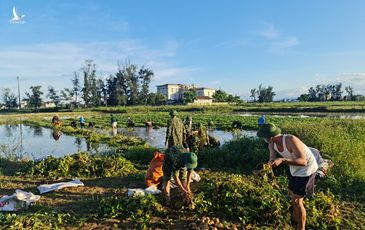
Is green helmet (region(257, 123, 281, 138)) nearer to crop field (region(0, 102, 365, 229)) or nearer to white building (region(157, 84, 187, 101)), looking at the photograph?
crop field (region(0, 102, 365, 229))

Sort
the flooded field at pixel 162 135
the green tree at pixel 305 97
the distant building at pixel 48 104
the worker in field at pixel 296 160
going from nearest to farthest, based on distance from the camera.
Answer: the worker in field at pixel 296 160 → the flooded field at pixel 162 135 → the distant building at pixel 48 104 → the green tree at pixel 305 97

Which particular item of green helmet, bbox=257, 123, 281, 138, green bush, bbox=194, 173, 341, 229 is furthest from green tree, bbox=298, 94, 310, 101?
green helmet, bbox=257, 123, 281, 138

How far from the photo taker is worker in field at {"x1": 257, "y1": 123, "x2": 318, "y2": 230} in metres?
4.26

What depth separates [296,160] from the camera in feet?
14.0

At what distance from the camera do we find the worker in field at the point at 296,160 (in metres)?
4.26

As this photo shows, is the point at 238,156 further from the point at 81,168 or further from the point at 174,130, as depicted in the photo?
the point at 81,168

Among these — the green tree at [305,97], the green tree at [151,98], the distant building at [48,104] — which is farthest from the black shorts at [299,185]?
the green tree at [305,97]

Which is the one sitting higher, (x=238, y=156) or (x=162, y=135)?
(x=238, y=156)

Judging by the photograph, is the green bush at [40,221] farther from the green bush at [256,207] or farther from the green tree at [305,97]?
the green tree at [305,97]

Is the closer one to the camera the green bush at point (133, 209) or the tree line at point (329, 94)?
the green bush at point (133, 209)

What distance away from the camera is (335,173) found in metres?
7.65

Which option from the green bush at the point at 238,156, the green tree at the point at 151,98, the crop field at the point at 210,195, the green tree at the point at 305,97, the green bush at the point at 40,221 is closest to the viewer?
the green bush at the point at 40,221

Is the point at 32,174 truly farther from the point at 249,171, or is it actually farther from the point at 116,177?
the point at 249,171

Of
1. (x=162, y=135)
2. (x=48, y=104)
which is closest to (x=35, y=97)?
(x=48, y=104)
